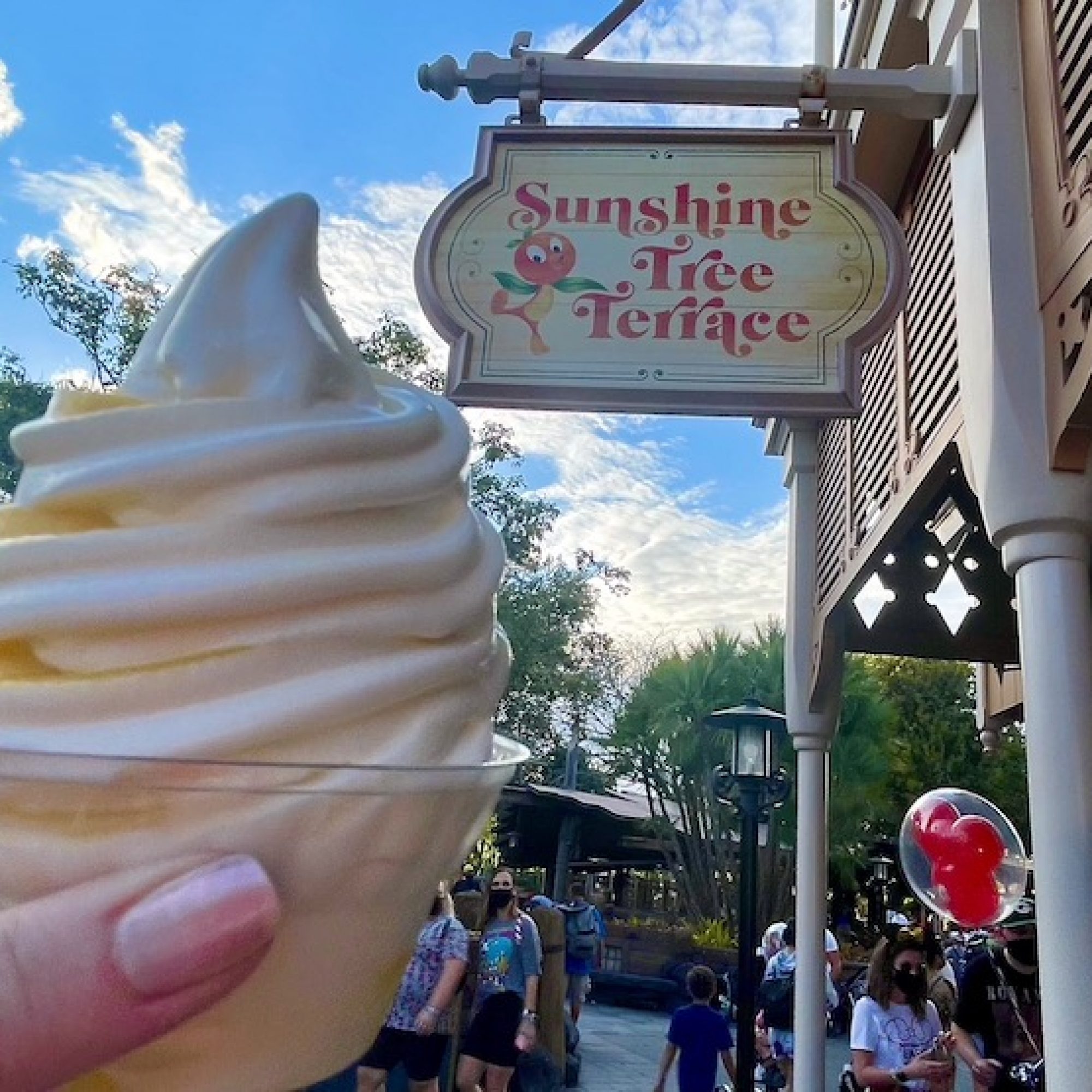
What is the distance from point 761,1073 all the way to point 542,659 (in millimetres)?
8204

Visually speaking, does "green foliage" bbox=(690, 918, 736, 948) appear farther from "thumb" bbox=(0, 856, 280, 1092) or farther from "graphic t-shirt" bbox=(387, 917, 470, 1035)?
"thumb" bbox=(0, 856, 280, 1092)

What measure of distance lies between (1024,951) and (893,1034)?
2.03 feet

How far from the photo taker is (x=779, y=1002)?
626 centimetres

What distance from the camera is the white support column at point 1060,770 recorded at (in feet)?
7.20

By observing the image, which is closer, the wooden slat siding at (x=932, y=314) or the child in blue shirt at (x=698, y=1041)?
the wooden slat siding at (x=932, y=314)

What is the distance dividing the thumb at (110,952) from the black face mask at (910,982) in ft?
13.9

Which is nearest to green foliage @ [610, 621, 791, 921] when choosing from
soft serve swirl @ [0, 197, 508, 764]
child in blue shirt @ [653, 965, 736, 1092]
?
child in blue shirt @ [653, 965, 736, 1092]

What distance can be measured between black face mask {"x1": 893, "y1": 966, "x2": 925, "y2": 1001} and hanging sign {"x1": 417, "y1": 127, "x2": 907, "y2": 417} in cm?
263

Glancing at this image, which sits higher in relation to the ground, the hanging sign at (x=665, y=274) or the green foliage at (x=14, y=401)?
the green foliage at (x=14, y=401)

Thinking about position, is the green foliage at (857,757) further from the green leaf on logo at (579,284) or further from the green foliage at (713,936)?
the green leaf on logo at (579,284)

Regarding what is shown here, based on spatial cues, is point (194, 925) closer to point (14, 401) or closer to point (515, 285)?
point (515, 285)

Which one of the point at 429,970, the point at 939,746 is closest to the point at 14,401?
the point at 429,970

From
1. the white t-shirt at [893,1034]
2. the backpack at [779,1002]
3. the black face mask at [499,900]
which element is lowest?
the backpack at [779,1002]

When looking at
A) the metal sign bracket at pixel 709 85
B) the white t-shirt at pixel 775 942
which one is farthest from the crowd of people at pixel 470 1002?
the metal sign bracket at pixel 709 85
